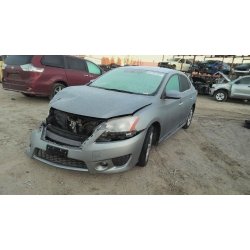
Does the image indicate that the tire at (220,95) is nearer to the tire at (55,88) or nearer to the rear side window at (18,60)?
the tire at (55,88)

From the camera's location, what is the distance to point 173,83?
374cm

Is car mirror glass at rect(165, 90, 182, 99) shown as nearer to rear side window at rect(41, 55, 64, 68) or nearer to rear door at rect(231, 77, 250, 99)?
rear side window at rect(41, 55, 64, 68)

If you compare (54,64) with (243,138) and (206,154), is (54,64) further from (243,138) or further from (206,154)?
(243,138)

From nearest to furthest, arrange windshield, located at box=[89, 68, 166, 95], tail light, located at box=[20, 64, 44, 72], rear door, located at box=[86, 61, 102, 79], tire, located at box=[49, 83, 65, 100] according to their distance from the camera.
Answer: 1. windshield, located at box=[89, 68, 166, 95]
2. tail light, located at box=[20, 64, 44, 72]
3. tire, located at box=[49, 83, 65, 100]
4. rear door, located at box=[86, 61, 102, 79]

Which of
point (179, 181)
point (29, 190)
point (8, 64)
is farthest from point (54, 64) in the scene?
point (179, 181)

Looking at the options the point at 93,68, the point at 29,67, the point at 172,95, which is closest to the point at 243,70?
the point at 93,68

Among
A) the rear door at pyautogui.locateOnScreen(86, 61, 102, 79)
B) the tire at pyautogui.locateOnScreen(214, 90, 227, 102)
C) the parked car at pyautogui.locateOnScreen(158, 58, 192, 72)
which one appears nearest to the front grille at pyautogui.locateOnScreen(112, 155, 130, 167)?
the rear door at pyautogui.locateOnScreen(86, 61, 102, 79)

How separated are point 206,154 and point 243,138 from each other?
5.91 ft

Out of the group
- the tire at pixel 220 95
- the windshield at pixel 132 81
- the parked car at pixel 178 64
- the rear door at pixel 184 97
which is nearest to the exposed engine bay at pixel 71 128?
the windshield at pixel 132 81

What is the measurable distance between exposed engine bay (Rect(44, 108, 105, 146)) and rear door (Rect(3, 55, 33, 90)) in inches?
147

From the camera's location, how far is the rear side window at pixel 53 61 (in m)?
6.01

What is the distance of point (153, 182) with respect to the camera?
2.65 metres

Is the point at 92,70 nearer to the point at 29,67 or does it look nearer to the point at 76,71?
the point at 76,71

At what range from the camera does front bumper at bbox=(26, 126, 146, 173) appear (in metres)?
2.30
